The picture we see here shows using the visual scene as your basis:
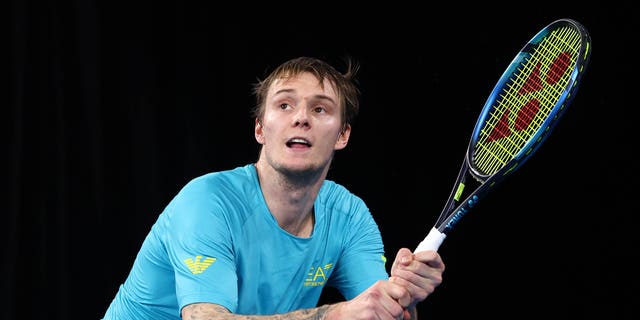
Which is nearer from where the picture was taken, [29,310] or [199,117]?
[29,310]

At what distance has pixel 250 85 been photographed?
11.9 feet

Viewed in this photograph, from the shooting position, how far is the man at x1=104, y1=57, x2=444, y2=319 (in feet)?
6.97

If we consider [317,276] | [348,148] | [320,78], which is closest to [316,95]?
[320,78]

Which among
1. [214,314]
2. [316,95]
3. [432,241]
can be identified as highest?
[316,95]

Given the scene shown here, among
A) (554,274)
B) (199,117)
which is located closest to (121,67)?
(199,117)

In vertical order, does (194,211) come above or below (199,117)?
below

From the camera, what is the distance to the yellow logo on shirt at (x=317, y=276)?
8.17 ft

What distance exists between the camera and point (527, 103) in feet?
7.80

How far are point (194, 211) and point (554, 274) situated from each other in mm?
2144

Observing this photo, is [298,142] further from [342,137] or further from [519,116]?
[519,116]

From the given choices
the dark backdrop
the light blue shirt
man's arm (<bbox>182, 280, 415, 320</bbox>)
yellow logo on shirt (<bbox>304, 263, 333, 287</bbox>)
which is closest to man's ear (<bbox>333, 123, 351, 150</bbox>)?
the light blue shirt

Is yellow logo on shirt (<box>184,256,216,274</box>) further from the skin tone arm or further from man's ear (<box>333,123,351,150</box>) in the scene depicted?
man's ear (<box>333,123,351,150</box>)

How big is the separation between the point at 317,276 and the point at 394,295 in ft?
1.83

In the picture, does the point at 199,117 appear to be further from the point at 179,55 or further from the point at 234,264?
the point at 234,264
